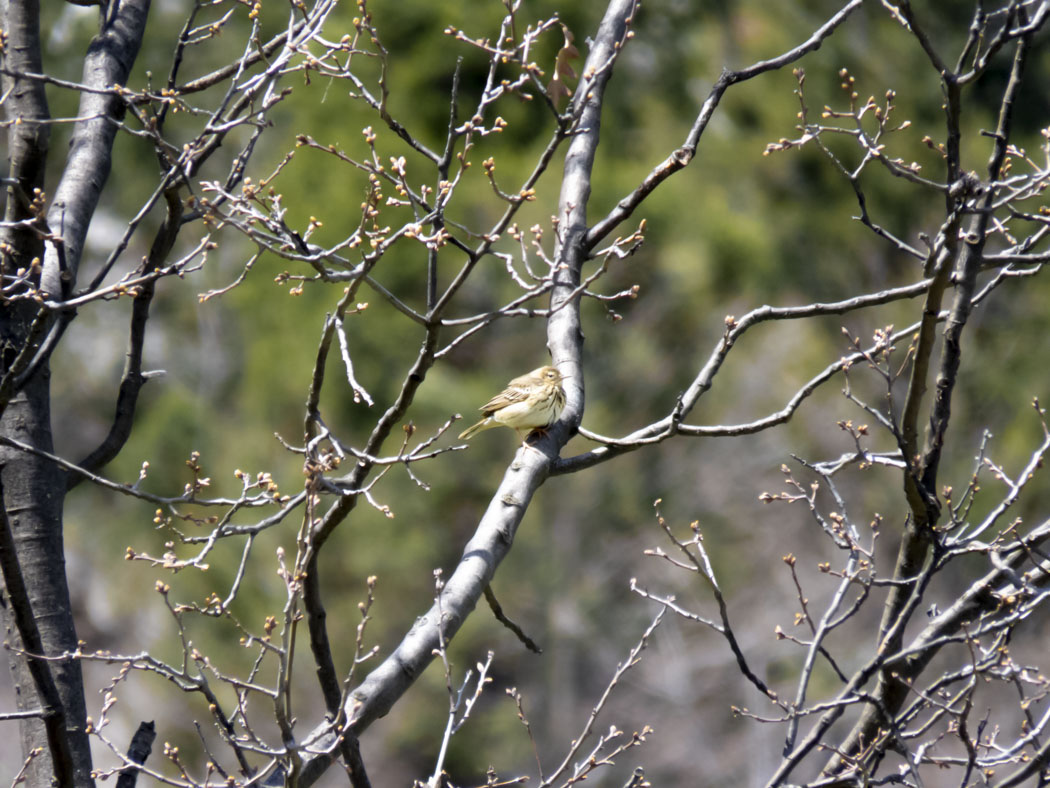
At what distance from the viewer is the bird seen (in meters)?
4.18

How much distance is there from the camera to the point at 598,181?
12930 mm

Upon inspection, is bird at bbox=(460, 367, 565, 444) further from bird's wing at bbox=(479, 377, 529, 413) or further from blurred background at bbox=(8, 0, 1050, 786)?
blurred background at bbox=(8, 0, 1050, 786)

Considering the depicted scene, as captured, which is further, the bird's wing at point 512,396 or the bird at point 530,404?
the bird's wing at point 512,396

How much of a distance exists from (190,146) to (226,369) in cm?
1596

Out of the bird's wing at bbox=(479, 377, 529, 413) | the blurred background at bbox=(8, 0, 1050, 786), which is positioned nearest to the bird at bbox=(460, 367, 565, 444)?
the bird's wing at bbox=(479, 377, 529, 413)

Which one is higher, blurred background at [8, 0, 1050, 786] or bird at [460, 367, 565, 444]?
blurred background at [8, 0, 1050, 786]

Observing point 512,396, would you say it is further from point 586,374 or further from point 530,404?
point 586,374

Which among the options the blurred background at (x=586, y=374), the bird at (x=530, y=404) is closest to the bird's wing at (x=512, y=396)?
the bird at (x=530, y=404)

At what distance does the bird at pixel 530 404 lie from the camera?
418 centimetres

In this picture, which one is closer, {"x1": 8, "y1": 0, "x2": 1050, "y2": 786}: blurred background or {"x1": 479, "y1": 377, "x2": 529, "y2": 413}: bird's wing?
{"x1": 479, "y1": 377, "x2": 529, "y2": 413}: bird's wing

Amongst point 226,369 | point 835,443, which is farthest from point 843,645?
point 226,369

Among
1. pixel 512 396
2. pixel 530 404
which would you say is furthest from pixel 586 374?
pixel 530 404

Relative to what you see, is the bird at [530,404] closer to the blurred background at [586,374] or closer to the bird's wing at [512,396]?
the bird's wing at [512,396]

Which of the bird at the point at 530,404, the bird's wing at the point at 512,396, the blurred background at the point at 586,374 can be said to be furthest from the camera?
the blurred background at the point at 586,374
